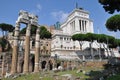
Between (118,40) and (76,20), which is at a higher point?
(76,20)

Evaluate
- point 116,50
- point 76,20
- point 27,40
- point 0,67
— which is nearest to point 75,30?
point 76,20

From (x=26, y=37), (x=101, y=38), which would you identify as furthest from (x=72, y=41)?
(x=26, y=37)

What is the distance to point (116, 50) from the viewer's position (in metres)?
69.9

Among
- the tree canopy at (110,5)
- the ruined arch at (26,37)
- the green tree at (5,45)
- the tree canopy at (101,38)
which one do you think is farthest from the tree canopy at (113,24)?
the green tree at (5,45)

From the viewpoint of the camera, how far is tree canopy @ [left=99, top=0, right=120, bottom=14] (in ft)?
60.4

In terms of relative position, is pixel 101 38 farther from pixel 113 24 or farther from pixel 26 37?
pixel 26 37

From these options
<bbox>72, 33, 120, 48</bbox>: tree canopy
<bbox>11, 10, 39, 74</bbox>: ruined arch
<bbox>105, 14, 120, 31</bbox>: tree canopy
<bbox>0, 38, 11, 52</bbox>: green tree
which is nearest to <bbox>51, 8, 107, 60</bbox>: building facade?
<bbox>72, 33, 120, 48</bbox>: tree canopy

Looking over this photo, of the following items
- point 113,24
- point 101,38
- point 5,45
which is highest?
point 101,38

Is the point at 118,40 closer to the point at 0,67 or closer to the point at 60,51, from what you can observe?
the point at 60,51

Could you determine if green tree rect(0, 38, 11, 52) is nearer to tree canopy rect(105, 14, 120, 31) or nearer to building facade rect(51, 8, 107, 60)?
building facade rect(51, 8, 107, 60)

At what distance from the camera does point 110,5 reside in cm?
1878

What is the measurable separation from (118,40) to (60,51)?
678 inches

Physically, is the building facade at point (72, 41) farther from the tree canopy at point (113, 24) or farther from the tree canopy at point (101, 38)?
the tree canopy at point (113, 24)

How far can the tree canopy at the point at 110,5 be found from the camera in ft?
60.4
